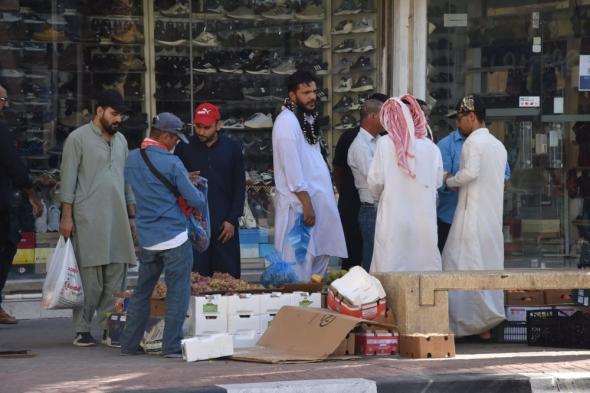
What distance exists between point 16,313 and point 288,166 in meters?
3.31

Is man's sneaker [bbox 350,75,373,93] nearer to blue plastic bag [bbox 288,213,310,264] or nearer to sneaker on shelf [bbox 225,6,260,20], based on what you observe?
sneaker on shelf [bbox 225,6,260,20]

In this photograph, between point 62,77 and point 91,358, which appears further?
point 62,77

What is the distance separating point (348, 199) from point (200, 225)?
2.24m

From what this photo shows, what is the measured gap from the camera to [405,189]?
1014 cm

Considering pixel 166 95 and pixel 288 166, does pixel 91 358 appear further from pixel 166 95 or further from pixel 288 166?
pixel 166 95

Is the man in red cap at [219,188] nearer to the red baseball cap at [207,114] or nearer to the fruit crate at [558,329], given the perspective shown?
the red baseball cap at [207,114]

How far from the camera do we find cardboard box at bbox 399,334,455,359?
943 cm

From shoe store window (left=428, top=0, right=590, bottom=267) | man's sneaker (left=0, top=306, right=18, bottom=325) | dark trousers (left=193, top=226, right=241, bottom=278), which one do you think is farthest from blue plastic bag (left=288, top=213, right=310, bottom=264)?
shoe store window (left=428, top=0, right=590, bottom=267)

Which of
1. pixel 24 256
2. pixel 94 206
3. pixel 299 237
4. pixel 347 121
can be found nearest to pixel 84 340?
pixel 94 206

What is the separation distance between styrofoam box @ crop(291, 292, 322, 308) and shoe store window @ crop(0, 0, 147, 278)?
11.9 ft

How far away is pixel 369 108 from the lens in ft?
37.4

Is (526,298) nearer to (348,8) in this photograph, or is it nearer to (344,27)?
(344,27)

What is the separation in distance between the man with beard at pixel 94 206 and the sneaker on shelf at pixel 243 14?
330cm

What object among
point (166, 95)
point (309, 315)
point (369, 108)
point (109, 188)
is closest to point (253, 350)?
point (309, 315)
